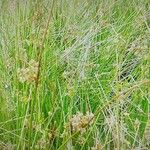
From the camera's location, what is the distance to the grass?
113 centimetres

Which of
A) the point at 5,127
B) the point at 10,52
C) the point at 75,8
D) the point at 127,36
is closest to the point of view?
the point at 5,127

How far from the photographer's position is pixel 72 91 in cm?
128

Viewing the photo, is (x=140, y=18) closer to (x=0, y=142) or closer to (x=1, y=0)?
(x=1, y=0)

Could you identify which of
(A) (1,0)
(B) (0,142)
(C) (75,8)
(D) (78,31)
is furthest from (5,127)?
(A) (1,0)

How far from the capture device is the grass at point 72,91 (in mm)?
1133

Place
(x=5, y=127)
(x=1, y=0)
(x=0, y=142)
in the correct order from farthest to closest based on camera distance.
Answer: (x=1, y=0) < (x=5, y=127) < (x=0, y=142)

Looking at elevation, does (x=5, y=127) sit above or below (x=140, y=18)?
below

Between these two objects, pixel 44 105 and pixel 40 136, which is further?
pixel 44 105

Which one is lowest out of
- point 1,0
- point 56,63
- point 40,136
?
point 40,136

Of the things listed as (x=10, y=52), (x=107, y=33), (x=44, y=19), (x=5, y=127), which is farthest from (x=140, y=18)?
(x=5, y=127)

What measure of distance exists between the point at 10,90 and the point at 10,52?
15.1 inches

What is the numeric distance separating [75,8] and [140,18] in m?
0.50

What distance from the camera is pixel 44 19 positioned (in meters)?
2.22

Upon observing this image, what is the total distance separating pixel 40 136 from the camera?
1273mm
